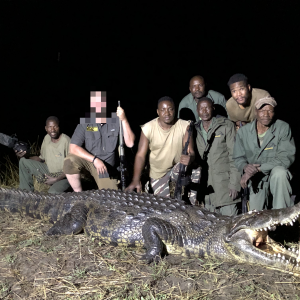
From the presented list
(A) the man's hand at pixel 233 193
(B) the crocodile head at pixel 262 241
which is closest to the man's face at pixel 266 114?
(A) the man's hand at pixel 233 193

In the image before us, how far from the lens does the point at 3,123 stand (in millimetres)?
10203

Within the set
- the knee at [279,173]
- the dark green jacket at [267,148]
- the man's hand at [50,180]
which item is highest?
the dark green jacket at [267,148]

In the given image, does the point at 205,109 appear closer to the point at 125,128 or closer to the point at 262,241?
the point at 125,128

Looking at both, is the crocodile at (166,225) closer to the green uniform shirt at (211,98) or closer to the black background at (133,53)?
the green uniform shirt at (211,98)

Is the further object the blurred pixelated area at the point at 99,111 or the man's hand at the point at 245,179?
the blurred pixelated area at the point at 99,111

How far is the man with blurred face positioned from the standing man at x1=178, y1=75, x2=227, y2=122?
131 cm

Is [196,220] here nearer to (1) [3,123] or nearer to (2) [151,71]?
(1) [3,123]

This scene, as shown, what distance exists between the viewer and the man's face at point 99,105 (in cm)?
455

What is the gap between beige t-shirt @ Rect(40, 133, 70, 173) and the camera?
16.4ft

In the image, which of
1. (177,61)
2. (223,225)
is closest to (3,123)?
(177,61)

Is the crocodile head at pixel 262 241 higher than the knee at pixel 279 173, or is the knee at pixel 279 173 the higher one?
the knee at pixel 279 173

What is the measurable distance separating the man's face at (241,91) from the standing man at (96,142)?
1736 mm

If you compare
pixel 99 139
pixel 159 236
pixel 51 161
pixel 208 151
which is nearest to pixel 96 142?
pixel 99 139

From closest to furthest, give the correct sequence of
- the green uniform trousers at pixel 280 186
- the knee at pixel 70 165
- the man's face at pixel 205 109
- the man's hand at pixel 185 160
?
the green uniform trousers at pixel 280 186, the man's hand at pixel 185 160, the man's face at pixel 205 109, the knee at pixel 70 165
